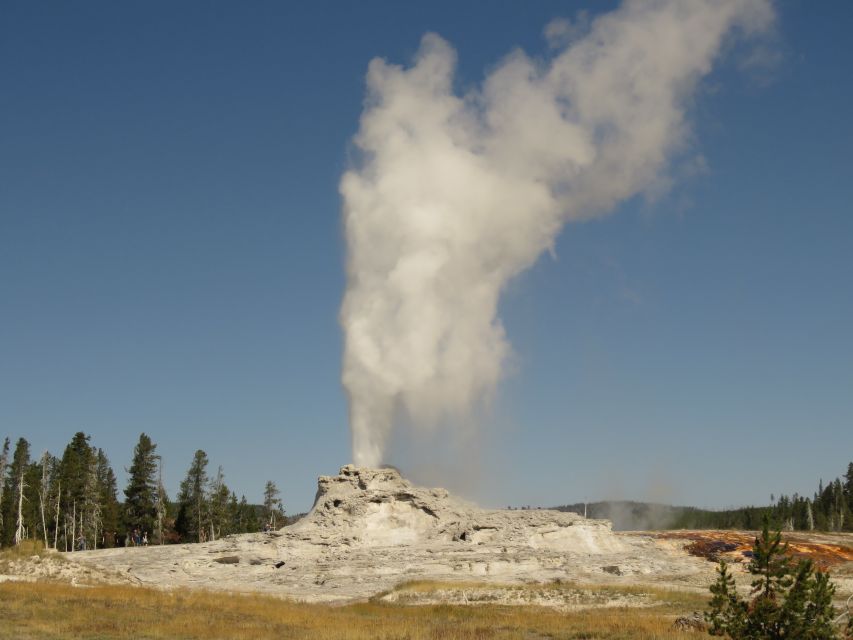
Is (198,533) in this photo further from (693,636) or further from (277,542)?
(693,636)

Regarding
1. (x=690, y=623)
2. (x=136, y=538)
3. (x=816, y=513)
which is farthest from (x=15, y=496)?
(x=816, y=513)

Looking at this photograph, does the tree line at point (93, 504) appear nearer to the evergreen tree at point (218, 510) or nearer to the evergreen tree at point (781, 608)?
the evergreen tree at point (218, 510)

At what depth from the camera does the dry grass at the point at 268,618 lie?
2559cm

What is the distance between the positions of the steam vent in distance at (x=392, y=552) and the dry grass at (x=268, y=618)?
21.7 feet

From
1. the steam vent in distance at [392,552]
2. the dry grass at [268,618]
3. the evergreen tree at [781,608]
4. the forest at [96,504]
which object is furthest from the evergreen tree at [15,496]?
the evergreen tree at [781,608]

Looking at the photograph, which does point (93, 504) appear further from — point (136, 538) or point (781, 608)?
point (781, 608)

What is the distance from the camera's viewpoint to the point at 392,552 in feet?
168

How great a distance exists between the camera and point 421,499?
57.2 metres

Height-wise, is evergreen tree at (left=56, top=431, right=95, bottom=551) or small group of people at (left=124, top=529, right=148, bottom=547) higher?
evergreen tree at (left=56, top=431, right=95, bottom=551)

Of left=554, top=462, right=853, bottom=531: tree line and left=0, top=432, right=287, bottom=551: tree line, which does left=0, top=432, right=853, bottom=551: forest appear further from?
left=554, top=462, right=853, bottom=531: tree line

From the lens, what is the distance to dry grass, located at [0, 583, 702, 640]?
84.0ft

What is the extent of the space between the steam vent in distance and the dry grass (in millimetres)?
6619

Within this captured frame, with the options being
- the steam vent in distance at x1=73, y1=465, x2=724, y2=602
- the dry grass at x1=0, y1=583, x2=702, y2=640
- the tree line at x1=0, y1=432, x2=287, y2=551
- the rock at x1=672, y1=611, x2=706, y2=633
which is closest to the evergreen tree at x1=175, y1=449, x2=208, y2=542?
the tree line at x1=0, y1=432, x2=287, y2=551

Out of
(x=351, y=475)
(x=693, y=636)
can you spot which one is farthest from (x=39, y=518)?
(x=693, y=636)
